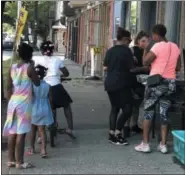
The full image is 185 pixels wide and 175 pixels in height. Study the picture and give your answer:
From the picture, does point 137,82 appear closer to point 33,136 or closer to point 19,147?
point 33,136

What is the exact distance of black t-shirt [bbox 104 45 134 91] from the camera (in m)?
7.57

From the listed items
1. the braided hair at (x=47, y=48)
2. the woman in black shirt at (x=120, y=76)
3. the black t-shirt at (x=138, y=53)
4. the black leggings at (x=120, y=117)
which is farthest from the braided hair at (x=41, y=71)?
the black t-shirt at (x=138, y=53)

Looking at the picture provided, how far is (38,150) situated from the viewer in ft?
24.6

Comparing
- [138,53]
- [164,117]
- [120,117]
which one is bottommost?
[120,117]

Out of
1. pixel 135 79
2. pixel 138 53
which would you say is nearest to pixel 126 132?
pixel 135 79

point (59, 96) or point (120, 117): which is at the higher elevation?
point (59, 96)

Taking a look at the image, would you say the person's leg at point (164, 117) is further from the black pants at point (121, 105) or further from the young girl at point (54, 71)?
the young girl at point (54, 71)

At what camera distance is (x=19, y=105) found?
641 centimetres

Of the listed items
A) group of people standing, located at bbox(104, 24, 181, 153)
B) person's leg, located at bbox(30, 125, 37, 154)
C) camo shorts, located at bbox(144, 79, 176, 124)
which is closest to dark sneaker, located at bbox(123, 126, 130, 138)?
group of people standing, located at bbox(104, 24, 181, 153)

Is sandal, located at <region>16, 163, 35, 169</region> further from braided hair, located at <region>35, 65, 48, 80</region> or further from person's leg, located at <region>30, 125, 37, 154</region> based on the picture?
braided hair, located at <region>35, 65, 48, 80</region>

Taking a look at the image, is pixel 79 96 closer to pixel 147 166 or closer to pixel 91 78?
pixel 91 78

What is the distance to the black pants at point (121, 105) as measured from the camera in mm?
7656

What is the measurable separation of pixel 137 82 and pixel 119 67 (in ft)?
2.03

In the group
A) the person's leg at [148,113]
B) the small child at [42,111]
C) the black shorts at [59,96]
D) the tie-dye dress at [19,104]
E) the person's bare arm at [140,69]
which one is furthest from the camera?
the black shorts at [59,96]
